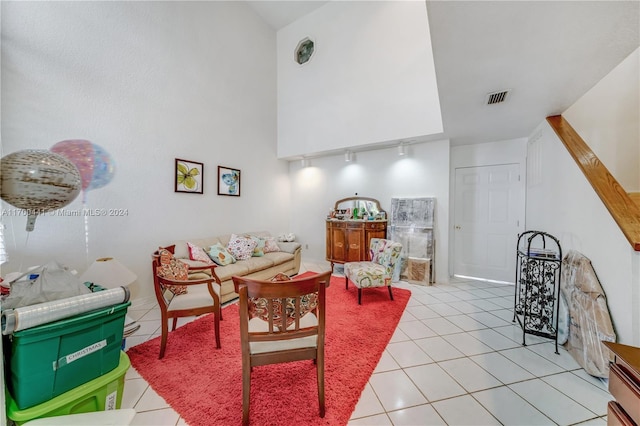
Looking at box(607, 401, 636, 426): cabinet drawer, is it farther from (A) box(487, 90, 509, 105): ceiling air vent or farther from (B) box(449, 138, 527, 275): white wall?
(B) box(449, 138, 527, 275): white wall

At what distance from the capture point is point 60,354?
0.95 meters

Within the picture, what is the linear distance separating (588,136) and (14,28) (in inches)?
249

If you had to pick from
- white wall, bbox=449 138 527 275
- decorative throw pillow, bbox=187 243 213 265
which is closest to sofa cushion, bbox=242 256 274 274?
decorative throw pillow, bbox=187 243 213 265

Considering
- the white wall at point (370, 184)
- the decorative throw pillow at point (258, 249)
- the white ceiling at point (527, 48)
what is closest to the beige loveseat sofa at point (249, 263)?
the decorative throw pillow at point (258, 249)

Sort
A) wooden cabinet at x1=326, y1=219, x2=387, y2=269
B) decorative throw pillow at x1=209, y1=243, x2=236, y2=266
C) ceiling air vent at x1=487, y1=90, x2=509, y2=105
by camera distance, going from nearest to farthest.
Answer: ceiling air vent at x1=487, y1=90, x2=509, y2=105 < decorative throw pillow at x1=209, y1=243, x2=236, y2=266 < wooden cabinet at x1=326, y1=219, x2=387, y2=269

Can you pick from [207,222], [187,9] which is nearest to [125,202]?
[207,222]

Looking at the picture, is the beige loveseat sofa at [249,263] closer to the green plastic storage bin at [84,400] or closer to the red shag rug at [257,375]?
the red shag rug at [257,375]

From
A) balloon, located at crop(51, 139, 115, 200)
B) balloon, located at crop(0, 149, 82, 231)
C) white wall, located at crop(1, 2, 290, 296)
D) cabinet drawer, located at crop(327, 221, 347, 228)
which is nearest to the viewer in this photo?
balloon, located at crop(0, 149, 82, 231)

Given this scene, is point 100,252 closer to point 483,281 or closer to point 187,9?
point 187,9

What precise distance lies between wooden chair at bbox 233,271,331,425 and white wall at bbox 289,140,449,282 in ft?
11.4

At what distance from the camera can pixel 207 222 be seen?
4027 millimetres

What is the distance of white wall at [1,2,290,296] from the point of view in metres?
2.38

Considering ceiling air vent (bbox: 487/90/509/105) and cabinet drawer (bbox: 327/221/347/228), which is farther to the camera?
cabinet drawer (bbox: 327/221/347/228)

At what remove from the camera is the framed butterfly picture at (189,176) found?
3.58m
